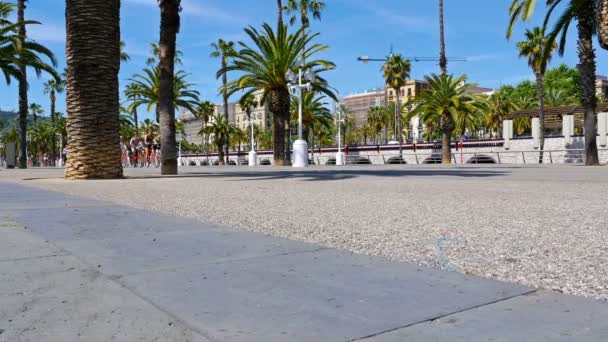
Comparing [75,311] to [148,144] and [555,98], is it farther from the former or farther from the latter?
[555,98]

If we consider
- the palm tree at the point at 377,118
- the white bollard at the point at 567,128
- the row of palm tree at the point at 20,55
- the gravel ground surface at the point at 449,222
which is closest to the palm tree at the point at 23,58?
the row of palm tree at the point at 20,55

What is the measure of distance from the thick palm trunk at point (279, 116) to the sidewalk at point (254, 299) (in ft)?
89.4

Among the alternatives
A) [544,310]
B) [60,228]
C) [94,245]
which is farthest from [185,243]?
[544,310]

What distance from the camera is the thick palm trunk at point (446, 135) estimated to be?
36.7m

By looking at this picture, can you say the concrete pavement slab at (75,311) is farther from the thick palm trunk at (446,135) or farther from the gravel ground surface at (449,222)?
the thick palm trunk at (446,135)

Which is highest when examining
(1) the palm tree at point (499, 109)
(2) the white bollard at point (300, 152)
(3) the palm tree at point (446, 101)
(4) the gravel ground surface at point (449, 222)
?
(1) the palm tree at point (499, 109)

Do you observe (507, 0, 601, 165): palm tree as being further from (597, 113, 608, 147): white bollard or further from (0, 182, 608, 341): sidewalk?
(0, 182, 608, 341): sidewalk

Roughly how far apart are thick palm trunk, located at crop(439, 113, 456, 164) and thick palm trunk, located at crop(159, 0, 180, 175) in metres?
24.0

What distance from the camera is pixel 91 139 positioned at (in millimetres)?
13742

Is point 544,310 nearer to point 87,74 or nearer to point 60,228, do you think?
point 60,228

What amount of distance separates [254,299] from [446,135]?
36507 millimetres

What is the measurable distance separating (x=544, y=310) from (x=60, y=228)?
4081mm

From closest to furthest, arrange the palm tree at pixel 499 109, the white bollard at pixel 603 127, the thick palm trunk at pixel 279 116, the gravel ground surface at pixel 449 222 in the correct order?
the gravel ground surface at pixel 449 222, the thick palm trunk at pixel 279 116, the white bollard at pixel 603 127, the palm tree at pixel 499 109

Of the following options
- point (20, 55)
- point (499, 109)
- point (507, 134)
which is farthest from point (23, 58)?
point (499, 109)
